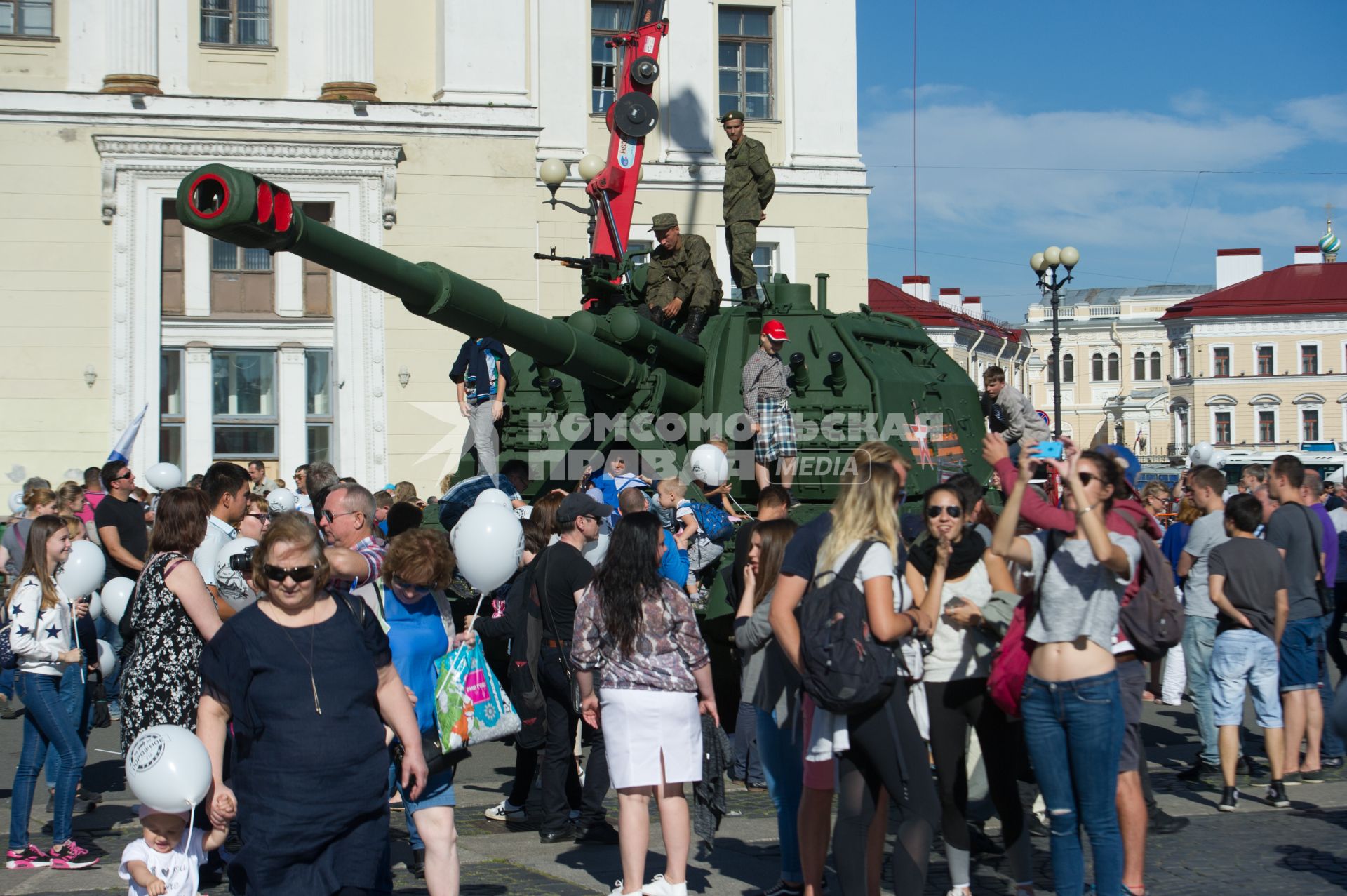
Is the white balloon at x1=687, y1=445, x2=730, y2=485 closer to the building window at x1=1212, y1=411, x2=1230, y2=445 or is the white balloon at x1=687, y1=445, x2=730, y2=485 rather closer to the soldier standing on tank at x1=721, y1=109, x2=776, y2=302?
the soldier standing on tank at x1=721, y1=109, x2=776, y2=302

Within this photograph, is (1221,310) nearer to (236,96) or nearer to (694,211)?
(694,211)

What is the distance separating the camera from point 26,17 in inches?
875

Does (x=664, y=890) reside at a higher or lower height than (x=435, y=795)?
lower

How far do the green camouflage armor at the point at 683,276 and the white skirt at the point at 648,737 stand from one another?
5.78 m

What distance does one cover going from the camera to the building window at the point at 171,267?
2289 centimetres

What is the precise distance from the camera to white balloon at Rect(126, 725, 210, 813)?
4.79 meters

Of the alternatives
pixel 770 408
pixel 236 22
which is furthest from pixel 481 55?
pixel 770 408

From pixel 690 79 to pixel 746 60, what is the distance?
1.15 metres

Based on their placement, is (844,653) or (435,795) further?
(435,795)

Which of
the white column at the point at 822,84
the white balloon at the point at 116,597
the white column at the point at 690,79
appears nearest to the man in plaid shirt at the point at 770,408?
the white balloon at the point at 116,597

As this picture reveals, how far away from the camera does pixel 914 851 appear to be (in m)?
5.83

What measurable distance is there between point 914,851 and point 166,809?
2.67 meters

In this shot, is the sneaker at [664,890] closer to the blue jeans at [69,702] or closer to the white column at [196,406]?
the blue jeans at [69,702]

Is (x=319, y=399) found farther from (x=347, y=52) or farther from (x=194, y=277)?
(x=347, y=52)
